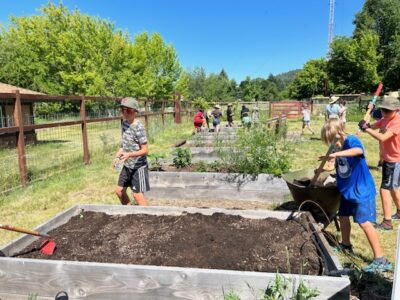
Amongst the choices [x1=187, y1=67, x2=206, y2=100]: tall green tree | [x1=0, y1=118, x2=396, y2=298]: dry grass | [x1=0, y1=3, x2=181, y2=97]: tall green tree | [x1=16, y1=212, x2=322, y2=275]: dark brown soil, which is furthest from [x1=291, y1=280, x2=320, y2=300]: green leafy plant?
[x1=187, y1=67, x2=206, y2=100]: tall green tree

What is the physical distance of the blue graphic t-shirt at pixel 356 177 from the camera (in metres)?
3.47

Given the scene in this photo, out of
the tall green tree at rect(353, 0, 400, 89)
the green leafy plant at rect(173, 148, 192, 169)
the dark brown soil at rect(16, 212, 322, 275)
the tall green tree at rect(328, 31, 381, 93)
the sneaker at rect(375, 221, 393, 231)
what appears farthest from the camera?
the tall green tree at rect(328, 31, 381, 93)

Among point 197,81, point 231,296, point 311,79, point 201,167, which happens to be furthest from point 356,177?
point 311,79

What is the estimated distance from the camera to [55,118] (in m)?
9.17

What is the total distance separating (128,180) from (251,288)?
2.72 metres

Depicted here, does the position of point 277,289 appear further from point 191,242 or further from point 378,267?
point 378,267

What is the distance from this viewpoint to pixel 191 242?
3.36 metres

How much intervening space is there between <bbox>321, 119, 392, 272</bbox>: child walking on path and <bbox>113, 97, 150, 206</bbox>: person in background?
92.2 inches

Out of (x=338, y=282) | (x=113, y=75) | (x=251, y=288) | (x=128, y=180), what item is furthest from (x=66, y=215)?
(x=113, y=75)

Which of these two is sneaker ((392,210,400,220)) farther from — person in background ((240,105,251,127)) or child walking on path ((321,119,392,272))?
person in background ((240,105,251,127))

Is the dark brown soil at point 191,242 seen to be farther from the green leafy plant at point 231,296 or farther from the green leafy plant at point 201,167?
the green leafy plant at point 201,167

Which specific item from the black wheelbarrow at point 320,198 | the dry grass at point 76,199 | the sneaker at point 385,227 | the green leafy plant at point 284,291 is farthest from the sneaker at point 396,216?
the green leafy plant at point 284,291

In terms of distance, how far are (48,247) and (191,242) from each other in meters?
1.39

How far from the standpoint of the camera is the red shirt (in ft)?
15.3
